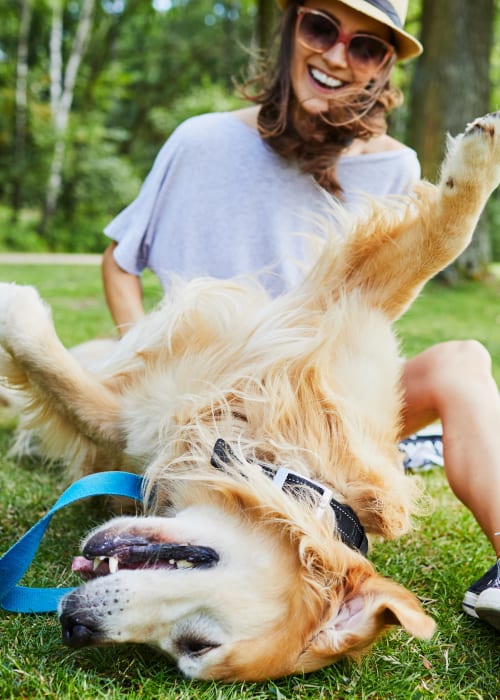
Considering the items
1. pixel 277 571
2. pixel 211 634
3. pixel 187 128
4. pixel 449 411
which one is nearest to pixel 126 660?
pixel 211 634

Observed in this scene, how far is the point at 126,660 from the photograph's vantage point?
1.90 metres

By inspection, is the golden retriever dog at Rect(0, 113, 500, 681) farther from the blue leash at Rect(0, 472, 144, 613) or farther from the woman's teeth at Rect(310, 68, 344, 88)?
the woman's teeth at Rect(310, 68, 344, 88)

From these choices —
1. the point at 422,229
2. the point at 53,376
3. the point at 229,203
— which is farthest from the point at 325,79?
the point at 53,376

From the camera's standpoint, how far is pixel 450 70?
10.4 meters

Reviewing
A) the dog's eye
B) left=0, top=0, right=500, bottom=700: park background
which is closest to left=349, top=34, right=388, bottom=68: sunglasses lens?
left=0, top=0, right=500, bottom=700: park background

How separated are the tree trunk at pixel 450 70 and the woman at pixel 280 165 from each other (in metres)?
7.42

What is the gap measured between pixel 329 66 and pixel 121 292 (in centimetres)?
135

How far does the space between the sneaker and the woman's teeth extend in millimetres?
2062

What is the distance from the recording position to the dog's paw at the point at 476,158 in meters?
2.27

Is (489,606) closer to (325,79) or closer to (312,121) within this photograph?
(312,121)

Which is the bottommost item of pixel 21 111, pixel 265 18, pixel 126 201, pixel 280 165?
pixel 126 201

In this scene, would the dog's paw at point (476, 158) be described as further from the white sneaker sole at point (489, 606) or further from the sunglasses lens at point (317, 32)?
the white sneaker sole at point (489, 606)

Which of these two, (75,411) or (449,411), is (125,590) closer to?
(75,411)

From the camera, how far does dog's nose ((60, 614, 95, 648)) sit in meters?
1.68
